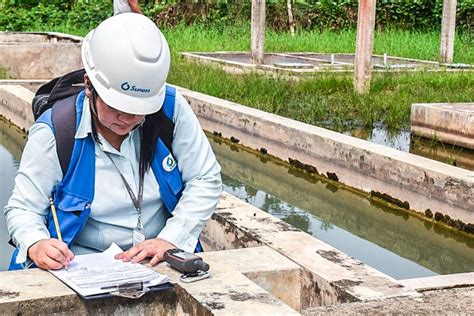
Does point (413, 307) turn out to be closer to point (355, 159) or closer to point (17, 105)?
point (355, 159)

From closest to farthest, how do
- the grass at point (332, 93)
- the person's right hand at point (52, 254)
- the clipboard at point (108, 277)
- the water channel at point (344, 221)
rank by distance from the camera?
the clipboard at point (108, 277), the person's right hand at point (52, 254), the water channel at point (344, 221), the grass at point (332, 93)

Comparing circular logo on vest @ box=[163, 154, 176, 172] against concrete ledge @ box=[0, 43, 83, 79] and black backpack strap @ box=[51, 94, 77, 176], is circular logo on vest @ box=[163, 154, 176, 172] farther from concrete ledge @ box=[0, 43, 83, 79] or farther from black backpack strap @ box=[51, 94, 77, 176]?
concrete ledge @ box=[0, 43, 83, 79]

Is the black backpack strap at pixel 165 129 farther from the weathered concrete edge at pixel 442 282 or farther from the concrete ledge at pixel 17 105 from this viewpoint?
the concrete ledge at pixel 17 105

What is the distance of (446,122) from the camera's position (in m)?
8.10

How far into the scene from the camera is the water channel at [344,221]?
5180mm

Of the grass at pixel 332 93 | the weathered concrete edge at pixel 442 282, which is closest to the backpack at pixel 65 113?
the weathered concrete edge at pixel 442 282

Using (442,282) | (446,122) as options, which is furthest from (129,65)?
(446,122)

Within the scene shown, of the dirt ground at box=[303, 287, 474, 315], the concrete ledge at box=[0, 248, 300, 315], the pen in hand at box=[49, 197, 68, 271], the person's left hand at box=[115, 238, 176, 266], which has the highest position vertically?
the pen in hand at box=[49, 197, 68, 271]

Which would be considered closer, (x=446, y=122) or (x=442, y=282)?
(x=442, y=282)

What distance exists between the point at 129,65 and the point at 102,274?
1.94ft

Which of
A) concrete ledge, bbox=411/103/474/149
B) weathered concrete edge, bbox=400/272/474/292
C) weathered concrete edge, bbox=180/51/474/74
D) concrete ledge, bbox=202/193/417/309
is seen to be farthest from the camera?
weathered concrete edge, bbox=180/51/474/74

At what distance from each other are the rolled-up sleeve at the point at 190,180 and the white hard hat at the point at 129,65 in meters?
0.22

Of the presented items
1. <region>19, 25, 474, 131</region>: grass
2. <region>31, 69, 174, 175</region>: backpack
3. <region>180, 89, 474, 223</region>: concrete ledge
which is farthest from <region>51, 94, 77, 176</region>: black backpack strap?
<region>19, 25, 474, 131</region>: grass

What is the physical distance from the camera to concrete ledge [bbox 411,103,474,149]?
7848mm
